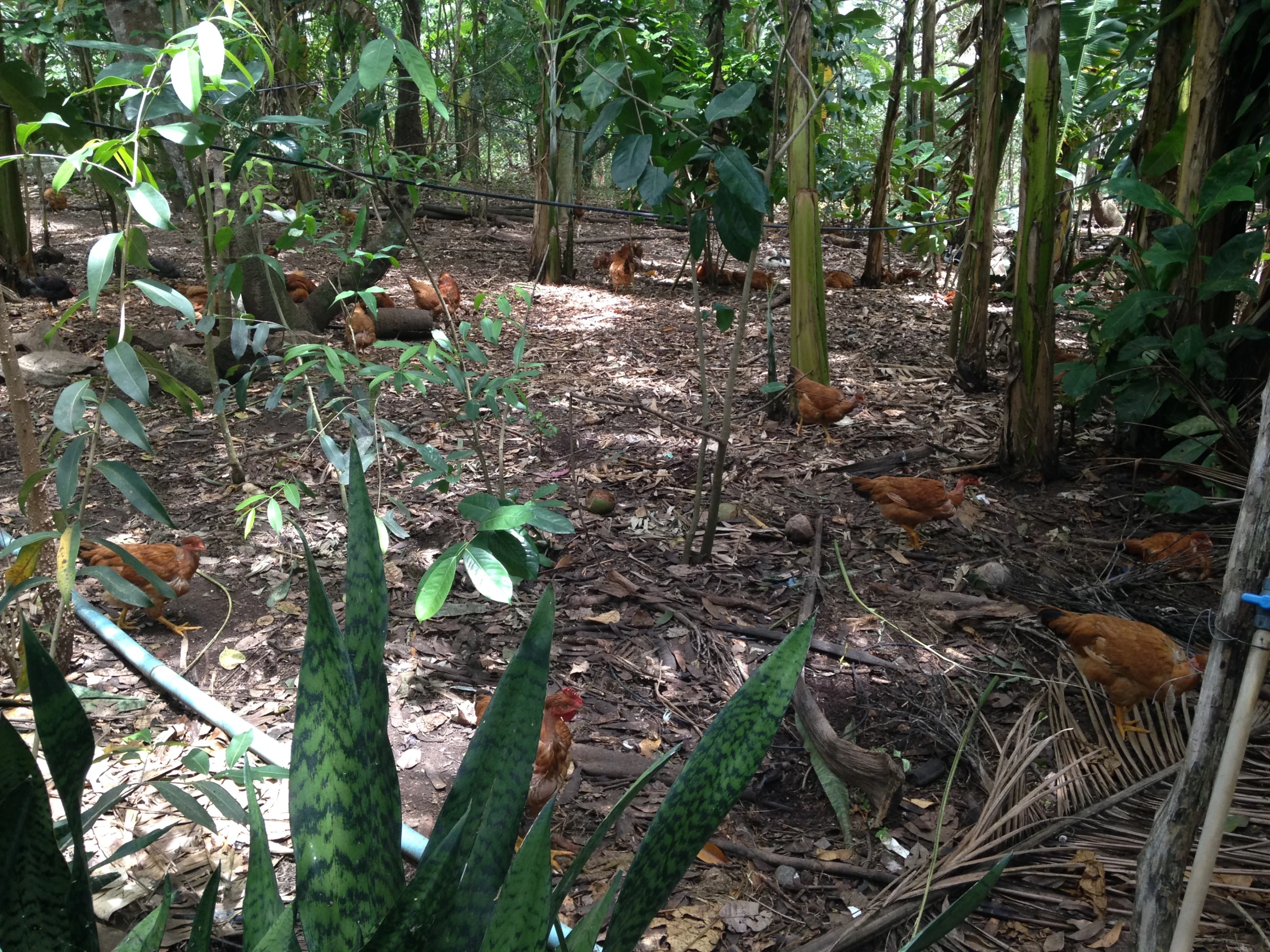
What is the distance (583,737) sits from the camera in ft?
6.95

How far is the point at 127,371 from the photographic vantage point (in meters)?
1.51

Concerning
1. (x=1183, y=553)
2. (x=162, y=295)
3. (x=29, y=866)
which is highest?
(x=162, y=295)

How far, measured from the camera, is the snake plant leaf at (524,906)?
712 mm

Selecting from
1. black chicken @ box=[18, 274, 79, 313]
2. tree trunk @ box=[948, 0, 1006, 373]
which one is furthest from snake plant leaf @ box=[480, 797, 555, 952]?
black chicken @ box=[18, 274, 79, 313]

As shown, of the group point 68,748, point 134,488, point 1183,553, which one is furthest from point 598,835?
point 1183,553

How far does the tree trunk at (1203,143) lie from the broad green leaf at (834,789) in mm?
2368

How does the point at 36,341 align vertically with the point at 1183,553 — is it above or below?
above

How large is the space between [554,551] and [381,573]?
6.80 feet

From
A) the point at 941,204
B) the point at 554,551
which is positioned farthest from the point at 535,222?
the point at 554,551

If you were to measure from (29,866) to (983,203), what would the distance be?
4.64m

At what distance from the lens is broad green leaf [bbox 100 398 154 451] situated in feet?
4.95

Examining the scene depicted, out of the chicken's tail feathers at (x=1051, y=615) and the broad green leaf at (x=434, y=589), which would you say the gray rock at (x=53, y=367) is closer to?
the broad green leaf at (x=434, y=589)

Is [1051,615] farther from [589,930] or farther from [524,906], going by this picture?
[524,906]

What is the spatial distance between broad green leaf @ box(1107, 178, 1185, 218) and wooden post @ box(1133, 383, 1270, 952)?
2.22 meters
